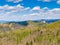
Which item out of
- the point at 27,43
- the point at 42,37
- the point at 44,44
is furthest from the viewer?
the point at 42,37

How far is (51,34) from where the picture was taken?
240 ft

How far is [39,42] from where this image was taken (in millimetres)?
70625

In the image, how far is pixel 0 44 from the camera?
262ft

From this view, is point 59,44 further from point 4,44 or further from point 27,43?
point 4,44

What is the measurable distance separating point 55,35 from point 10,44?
18379 millimetres

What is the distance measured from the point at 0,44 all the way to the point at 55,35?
23970 millimetres

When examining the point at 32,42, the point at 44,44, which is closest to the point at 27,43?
the point at 32,42

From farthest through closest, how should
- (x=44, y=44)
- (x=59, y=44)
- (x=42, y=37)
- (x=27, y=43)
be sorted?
1. (x=42, y=37)
2. (x=27, y=43)
3. (x=44, y=44)
4. (x=59, y=44)

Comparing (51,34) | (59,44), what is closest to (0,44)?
(51,34)

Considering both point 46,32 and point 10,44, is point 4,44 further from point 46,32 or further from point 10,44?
point 46,32

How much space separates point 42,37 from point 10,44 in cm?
1301

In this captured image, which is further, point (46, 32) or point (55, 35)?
point (46, 32)

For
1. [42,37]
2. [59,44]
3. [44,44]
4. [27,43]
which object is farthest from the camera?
[42,37]

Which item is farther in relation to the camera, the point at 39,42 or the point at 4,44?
the point at 4,44
